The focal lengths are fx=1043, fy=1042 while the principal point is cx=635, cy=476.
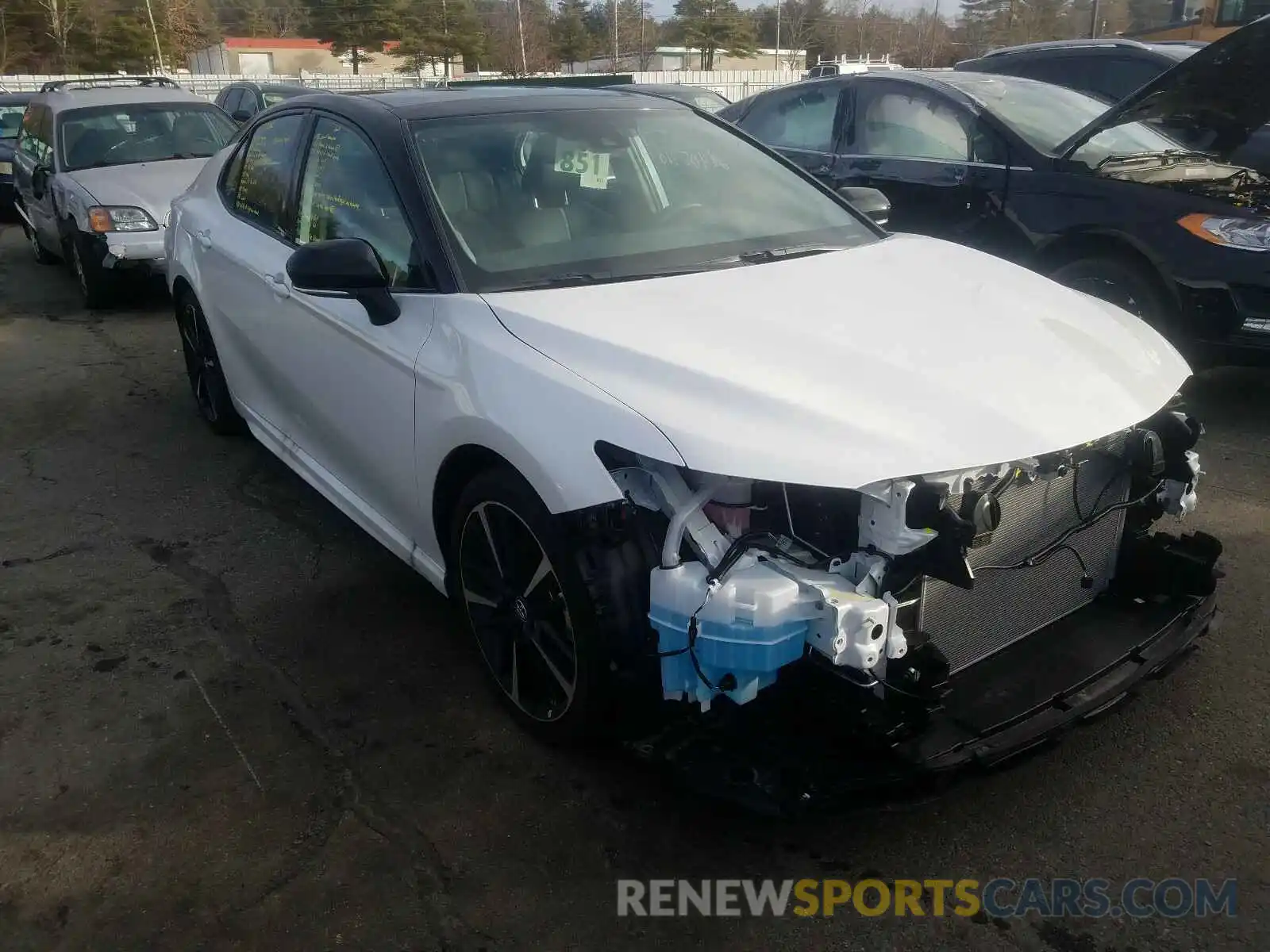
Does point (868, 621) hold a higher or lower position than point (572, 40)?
lower

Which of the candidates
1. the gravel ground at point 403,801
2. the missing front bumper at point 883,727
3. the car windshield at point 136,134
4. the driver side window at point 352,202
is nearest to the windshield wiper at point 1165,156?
the gravel ground at point 403,801

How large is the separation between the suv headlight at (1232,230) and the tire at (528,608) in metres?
4.01

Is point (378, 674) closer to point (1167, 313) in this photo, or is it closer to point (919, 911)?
point (919, 911)

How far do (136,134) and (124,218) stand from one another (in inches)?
61.7

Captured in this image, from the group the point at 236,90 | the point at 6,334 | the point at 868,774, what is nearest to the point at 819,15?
the point at 236,90

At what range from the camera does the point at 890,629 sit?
223cm

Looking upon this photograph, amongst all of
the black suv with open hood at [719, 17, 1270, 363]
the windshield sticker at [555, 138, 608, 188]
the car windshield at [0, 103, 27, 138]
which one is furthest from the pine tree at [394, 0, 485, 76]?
the windshield sticker at [555, 138, 608, 188]

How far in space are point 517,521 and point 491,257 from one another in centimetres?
83

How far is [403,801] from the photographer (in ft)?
9.06

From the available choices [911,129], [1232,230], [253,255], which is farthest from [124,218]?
[1232,230]

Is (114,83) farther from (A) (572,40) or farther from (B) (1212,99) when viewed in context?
(A) (572,40)

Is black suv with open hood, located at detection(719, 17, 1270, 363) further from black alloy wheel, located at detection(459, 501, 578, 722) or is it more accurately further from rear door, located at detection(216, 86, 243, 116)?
rear door, located at detection(216, 86, 243, 116)

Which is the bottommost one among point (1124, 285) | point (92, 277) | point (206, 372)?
point (92, 277)

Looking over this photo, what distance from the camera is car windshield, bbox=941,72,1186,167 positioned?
5742 millimetres
